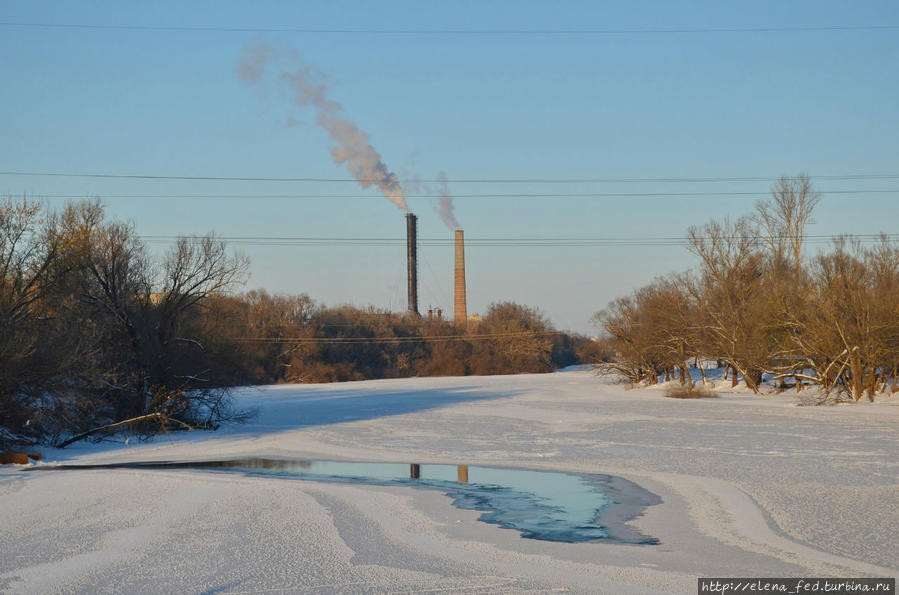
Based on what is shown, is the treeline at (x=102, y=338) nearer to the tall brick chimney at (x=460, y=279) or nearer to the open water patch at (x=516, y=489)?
the open water patch at (x=516, y=489)

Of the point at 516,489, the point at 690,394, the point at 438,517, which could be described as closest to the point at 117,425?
the point at 516,489

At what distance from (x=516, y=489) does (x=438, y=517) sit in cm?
288

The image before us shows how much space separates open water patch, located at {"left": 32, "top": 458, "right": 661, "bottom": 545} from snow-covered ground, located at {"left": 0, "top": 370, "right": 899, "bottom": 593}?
367 mm

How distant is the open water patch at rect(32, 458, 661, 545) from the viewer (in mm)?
10078

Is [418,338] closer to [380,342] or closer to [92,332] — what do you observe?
[380,342]

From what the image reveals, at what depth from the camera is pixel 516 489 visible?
43.6ft

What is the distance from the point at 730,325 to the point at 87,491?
31.3 metres

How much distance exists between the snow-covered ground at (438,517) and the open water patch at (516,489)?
0.37 meters

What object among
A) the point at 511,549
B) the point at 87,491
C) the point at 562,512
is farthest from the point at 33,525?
the point at 562,512

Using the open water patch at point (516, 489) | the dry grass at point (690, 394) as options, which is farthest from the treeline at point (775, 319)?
the open water patch at point (516, 489)

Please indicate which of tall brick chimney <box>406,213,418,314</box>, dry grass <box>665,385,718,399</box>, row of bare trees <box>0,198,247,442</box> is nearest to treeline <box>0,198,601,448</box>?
row of bare trees <box>0,198,247,442</box>

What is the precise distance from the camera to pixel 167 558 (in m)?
8.33

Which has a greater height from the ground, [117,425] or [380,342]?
[380,342]

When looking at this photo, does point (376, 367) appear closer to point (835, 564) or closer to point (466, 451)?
point (466, 451)
